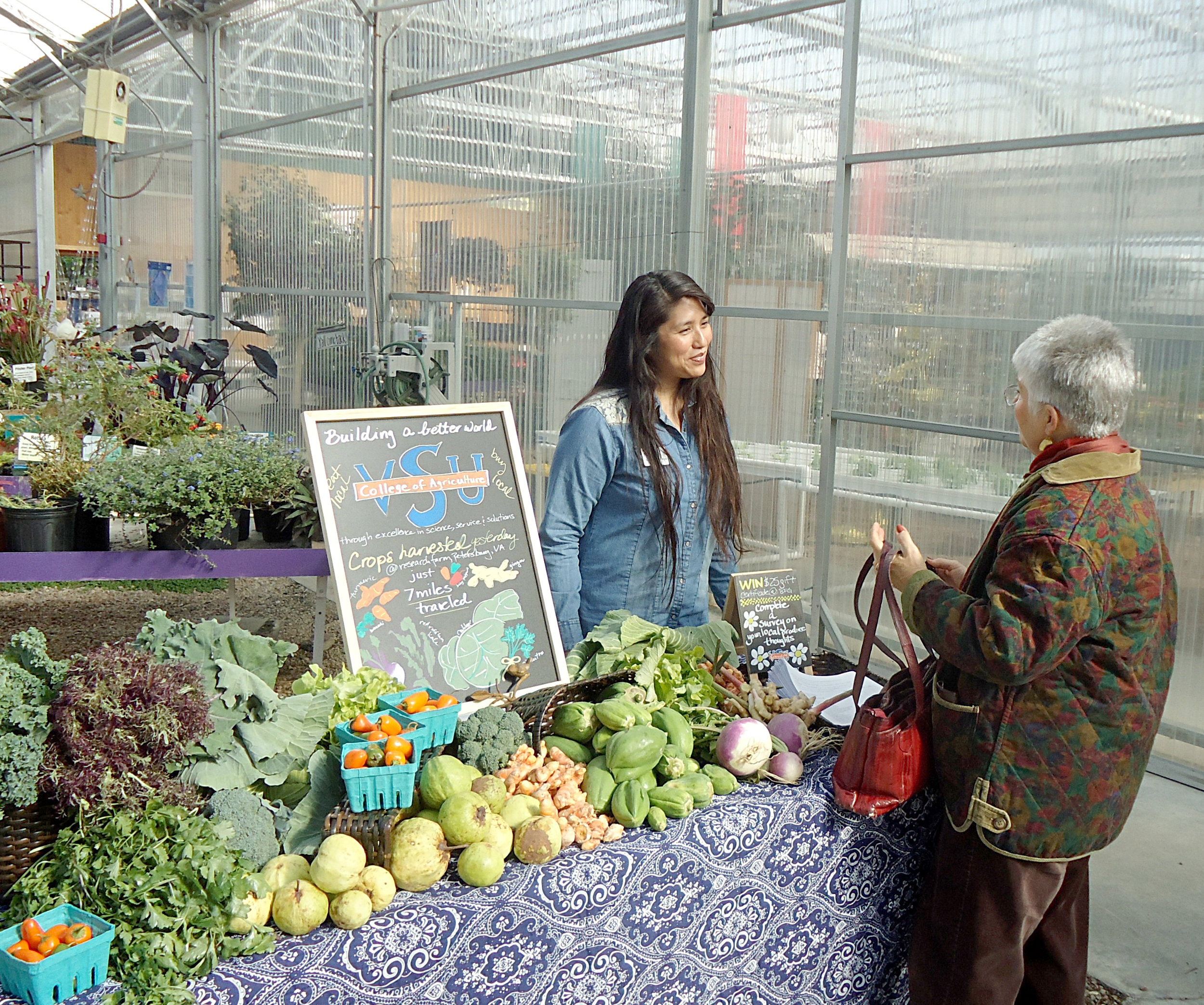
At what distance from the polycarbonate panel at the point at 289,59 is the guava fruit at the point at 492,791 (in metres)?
6.52

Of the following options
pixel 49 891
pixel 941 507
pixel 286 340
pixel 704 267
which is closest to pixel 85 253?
pixel 286 340

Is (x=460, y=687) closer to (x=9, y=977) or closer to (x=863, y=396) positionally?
(x=9, y=977)

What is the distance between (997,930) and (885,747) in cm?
34

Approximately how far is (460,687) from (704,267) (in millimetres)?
3186

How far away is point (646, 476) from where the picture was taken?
2453mm

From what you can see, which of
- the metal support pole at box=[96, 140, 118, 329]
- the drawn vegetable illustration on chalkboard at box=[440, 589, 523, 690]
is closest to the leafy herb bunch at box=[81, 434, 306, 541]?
the drawn vegetable illustration on chalkboard at box=[440, 589, 523, 690]

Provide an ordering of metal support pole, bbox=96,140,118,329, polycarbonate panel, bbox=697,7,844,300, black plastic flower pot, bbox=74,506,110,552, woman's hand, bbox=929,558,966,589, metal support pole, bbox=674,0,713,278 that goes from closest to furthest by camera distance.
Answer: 1. woman's hand, bbox=929,558,966,589
2. black plastic flower pot, bbox=74,506,110,552
3. polycarbonate panel, bbox=697,7,844,300
4. metal support pole, bbox=674,0,713,278
5. metal support pole, bbox=96,140,118,329

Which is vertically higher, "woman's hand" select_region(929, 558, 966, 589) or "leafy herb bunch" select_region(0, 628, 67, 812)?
"woman's hand" select_region(929, 558, 966, 589)

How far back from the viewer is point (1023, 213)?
3.70 metres

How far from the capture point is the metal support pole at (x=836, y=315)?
13.7 ft

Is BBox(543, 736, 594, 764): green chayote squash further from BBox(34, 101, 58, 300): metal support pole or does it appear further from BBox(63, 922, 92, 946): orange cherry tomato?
BBox(34, 101, 58, 300): metal support pole

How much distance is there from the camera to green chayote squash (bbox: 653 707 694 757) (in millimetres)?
1884

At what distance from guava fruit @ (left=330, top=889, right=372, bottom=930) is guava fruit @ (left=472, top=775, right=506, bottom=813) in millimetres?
233

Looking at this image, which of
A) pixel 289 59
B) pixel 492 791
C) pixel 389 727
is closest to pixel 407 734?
pixel 389 727
